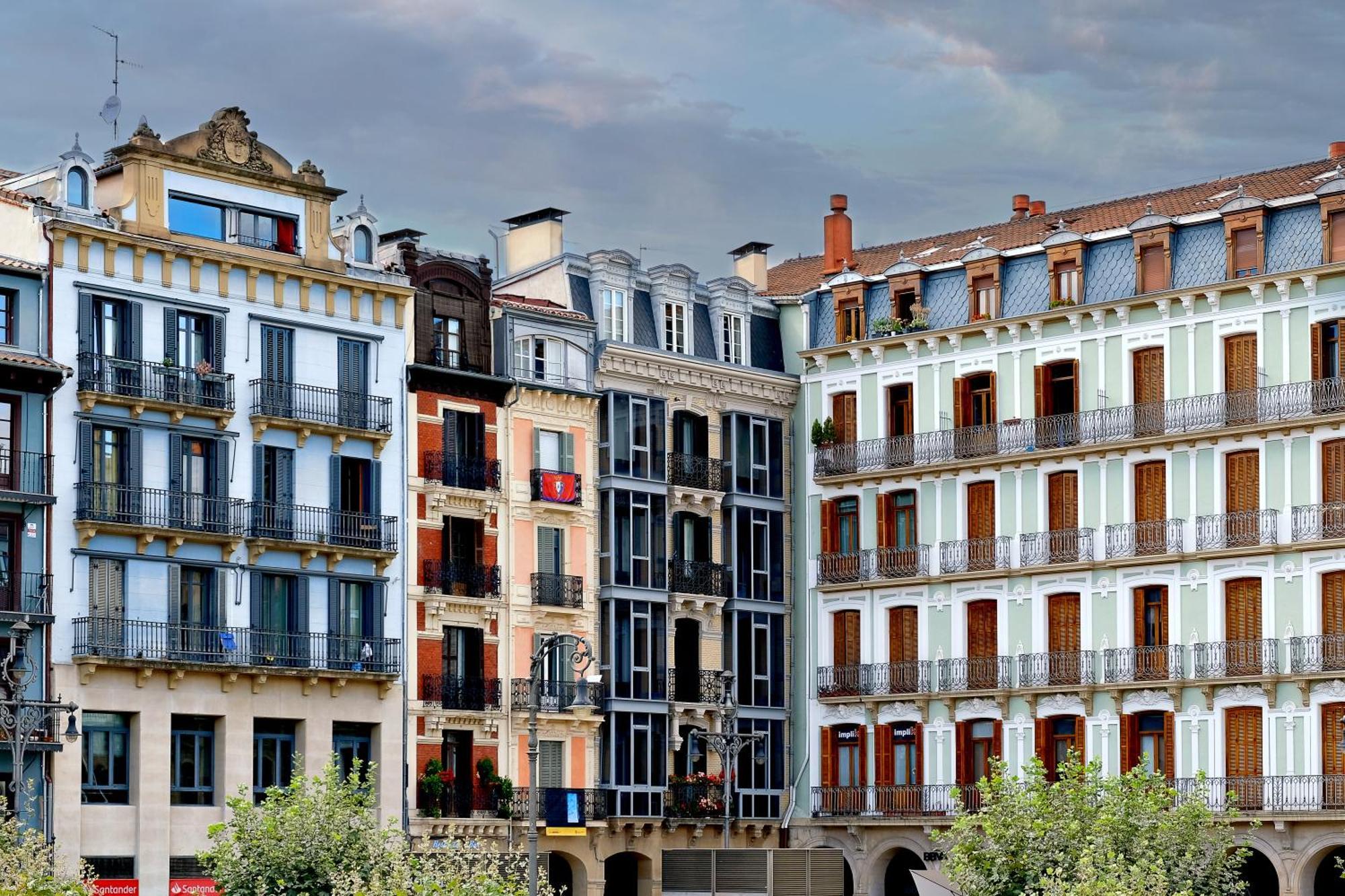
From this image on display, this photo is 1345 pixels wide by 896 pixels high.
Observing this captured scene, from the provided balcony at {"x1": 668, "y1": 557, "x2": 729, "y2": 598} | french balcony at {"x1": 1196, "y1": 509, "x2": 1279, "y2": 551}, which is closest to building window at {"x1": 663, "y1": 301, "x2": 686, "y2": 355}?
balcony at {"x1": 668, "y1": 557, "x2": 729, "y2": 598}

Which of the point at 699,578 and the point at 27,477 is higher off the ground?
the point at 27,477

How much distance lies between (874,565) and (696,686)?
5931 mm

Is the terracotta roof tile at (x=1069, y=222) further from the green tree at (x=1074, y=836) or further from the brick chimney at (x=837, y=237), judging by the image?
the green tree at (x=1074, y=836)

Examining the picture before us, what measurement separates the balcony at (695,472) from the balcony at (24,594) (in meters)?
19.9

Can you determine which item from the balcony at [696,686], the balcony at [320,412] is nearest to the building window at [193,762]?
the balcony at [320,412]

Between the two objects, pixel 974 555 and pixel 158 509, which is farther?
pixel 974 555

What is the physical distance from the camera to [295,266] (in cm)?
6512

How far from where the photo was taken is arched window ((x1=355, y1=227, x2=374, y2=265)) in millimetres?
67188

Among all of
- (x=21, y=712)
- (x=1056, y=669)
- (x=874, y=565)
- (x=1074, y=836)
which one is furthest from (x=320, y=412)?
(x=1074, y=836)

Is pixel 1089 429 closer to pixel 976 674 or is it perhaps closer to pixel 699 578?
pixel 976 674

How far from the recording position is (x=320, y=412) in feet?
214

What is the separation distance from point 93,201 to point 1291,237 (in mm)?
29242

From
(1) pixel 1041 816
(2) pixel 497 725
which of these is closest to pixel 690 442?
(2) pixel 497 725

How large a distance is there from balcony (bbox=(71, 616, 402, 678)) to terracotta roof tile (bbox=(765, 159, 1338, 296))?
19490 mm
